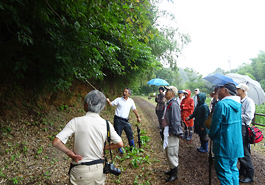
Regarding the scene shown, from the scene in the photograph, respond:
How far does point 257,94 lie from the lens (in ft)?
17.5

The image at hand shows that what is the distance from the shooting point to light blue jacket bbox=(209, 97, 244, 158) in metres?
2.65

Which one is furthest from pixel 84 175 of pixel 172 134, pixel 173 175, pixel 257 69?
pixel 257 69

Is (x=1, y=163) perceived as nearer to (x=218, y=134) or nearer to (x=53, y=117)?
(x=53, y=117)

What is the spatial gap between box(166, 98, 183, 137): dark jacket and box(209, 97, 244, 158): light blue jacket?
824 mm

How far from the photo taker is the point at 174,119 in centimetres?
349

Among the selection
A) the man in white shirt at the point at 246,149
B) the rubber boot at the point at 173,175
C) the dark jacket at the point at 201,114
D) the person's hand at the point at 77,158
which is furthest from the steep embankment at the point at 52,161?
the person's hand at the point at 77,158

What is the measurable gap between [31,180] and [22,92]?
10.5 feet

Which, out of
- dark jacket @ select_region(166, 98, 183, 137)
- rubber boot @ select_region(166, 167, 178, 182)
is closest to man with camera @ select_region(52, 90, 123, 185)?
dark jacket @ select_region(166, 98, 183, 137)

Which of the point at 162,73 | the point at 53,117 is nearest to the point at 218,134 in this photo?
the point at 53,117

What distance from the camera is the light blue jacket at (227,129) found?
2654 mm

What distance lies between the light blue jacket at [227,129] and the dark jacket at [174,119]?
824mm

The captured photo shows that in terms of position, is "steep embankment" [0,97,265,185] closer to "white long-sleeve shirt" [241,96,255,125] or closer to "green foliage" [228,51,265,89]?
"white long-sleeve shirt" [241,96,255,125]

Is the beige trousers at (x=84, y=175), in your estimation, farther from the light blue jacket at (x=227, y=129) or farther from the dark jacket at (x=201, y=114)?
the dark jacket at (x=201, y=114)

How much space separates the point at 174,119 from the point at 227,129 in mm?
1077
